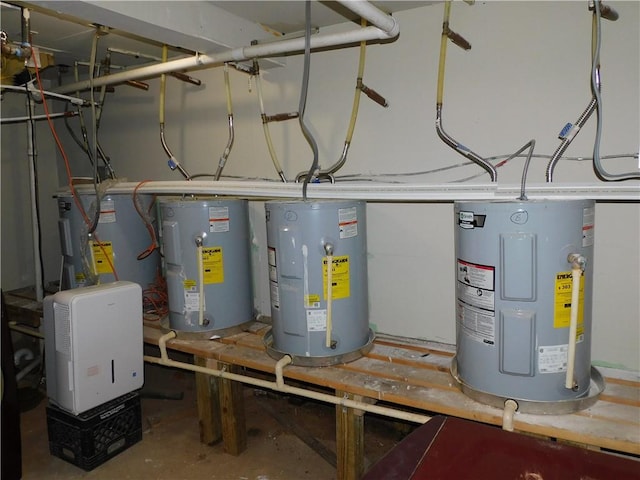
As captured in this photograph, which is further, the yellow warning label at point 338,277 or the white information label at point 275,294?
the white information label at point 275,294

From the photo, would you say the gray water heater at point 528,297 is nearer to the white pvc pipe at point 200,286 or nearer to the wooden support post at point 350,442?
the wooden support post at point 350,442

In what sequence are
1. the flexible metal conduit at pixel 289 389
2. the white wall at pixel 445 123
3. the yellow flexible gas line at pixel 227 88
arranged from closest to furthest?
1. the flexible metal conduit at pixel 289 389
2. the white wall at pixel 445 123
3. the yellow flexible gas line at pixel 227 88

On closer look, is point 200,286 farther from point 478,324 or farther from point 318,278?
point 478,324

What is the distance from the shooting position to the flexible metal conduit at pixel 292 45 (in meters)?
1.55

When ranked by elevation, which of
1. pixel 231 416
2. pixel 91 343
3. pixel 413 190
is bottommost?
pixel 231 416

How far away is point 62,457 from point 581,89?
2.74 m

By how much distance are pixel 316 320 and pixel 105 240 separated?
139 cm

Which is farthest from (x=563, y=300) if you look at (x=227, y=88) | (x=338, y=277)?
(x=227, y=88)

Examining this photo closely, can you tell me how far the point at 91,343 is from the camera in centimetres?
205

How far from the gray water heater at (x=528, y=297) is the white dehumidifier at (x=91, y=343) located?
1.54 metres

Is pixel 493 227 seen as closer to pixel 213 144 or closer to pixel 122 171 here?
pixel 213 144

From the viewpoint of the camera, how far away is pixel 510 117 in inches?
76.3

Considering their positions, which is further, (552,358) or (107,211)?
(107,211)

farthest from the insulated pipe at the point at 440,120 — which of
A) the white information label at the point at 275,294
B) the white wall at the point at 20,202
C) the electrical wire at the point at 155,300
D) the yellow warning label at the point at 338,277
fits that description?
the white wall at the point at 20,202
